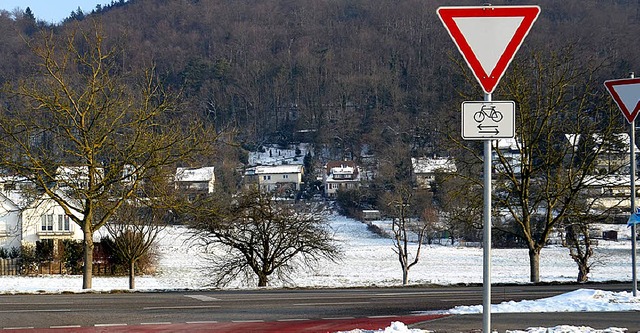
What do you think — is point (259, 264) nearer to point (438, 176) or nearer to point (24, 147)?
point (438, 176)

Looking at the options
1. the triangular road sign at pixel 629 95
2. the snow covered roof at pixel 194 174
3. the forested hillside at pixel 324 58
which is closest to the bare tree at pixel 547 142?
the snow covered roof at pixel 194 174

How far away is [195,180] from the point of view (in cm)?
4819

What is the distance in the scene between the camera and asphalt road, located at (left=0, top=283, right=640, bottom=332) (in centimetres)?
1182

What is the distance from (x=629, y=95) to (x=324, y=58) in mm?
144739

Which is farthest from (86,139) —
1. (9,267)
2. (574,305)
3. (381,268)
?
(381,268)

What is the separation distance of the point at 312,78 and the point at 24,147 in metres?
123

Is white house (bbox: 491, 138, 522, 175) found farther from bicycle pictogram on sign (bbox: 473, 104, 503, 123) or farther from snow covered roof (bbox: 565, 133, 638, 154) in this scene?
bicycle pictogram on sign (bbox: 473, 104, 503, 123)

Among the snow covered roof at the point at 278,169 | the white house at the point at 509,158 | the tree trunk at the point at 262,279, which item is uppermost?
the snow covered roof at the point at 278,169

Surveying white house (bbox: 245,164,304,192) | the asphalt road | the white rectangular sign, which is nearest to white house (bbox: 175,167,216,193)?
the asphalt road

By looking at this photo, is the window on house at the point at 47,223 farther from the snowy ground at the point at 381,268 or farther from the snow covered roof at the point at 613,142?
the snow covered roof at the point at 613,142

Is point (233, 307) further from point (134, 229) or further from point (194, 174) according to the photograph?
point (194, 174)

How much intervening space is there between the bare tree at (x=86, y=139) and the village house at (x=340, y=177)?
55.7 metres

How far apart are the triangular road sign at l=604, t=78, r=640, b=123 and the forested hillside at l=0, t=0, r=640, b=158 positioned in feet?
222

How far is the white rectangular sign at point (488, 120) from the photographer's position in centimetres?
643
